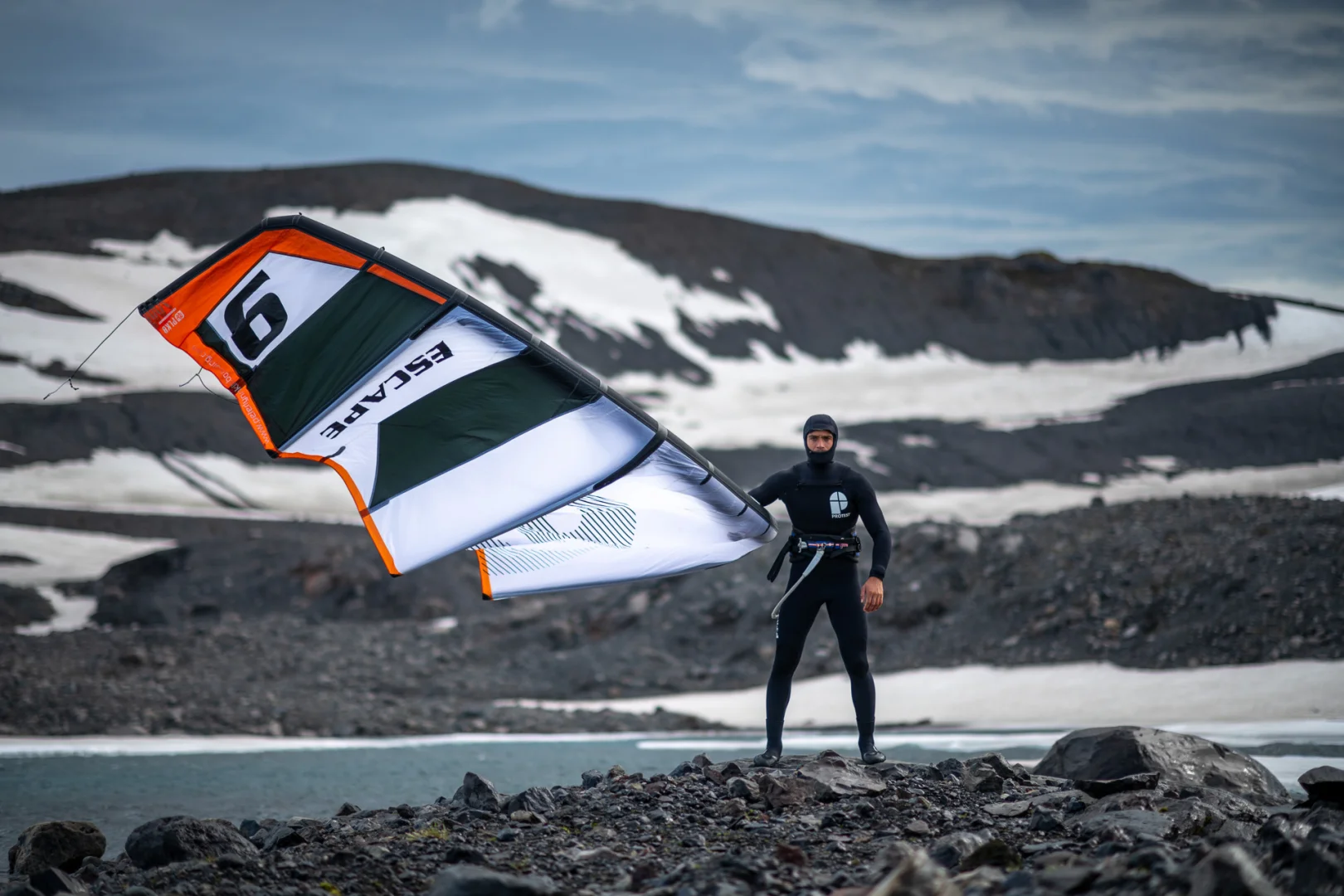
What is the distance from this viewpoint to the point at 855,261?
10250 centimetres

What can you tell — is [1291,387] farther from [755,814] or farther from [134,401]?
[755,814]

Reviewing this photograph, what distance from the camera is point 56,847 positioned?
9.34 meters

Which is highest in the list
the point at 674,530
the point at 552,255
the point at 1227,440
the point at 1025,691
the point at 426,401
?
the point at 552,255

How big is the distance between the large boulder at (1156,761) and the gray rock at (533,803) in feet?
15.0

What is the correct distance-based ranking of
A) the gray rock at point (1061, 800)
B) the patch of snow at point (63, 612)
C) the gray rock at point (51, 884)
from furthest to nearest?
1. the patch of snow at point (63, 612)
2. the gray rock at point (1061, 800)
3. the gray rock at point (51, 884)

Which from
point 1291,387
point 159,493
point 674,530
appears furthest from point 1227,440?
point 674,530

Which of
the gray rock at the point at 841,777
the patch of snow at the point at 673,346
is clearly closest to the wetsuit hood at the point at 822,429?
the gray rock at the point at 841,777

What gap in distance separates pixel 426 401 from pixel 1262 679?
693 inches

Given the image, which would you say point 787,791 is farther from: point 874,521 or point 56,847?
point 56,847

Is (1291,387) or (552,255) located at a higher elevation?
(552,255)

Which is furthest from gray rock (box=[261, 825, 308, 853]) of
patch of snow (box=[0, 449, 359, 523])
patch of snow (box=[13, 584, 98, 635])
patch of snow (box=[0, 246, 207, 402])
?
patch of snow (box=[0, 246, 207, 402])

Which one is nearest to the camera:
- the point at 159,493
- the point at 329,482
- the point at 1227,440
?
the point at 159,493

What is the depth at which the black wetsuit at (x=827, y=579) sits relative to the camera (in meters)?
9.45

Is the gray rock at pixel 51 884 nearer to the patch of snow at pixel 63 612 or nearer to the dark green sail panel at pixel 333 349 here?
the dark green sail panel at pixel 333 349
